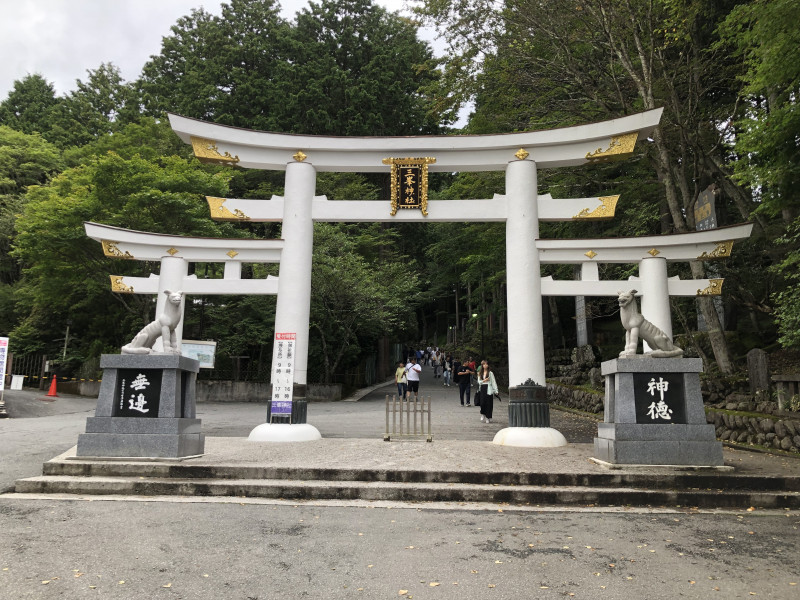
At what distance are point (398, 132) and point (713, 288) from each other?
20.8 metres

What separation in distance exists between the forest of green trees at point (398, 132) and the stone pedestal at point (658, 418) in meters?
3.24

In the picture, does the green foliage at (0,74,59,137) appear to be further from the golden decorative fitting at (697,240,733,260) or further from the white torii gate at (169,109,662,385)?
the golden decorative fitting at (697,240,733,260)

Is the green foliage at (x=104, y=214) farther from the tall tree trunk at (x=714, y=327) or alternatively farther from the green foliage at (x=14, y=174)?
→ the tall tree trunk at (x=714, y=327)

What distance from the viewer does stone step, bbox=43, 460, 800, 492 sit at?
6.70m

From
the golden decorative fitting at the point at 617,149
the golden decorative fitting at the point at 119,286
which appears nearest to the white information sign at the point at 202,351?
the golden decorative fitting at the point at 119,286

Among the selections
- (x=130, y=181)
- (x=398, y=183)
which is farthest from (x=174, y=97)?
(x=398, y=183)

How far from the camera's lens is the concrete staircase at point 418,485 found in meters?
6.42

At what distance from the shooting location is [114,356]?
26.0 feet

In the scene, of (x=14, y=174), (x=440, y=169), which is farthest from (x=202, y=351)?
(x=14, y=174)

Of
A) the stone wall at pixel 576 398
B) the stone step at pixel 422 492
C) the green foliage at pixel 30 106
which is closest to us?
the stone step at pixel 422 492

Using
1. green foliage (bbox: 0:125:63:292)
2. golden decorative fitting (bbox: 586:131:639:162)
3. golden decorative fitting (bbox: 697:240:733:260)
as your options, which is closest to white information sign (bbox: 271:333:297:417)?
golden decorative fitting (bbox: 586:131:639:162)

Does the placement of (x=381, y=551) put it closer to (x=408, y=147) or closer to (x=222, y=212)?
(x=222, y=212)

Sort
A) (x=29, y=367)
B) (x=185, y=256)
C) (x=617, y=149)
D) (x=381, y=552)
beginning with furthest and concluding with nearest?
(x=29, y=367)
(x=185, y=256)
(x=617, y=149)
(x=381, y=552)

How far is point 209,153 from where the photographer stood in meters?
11.2
